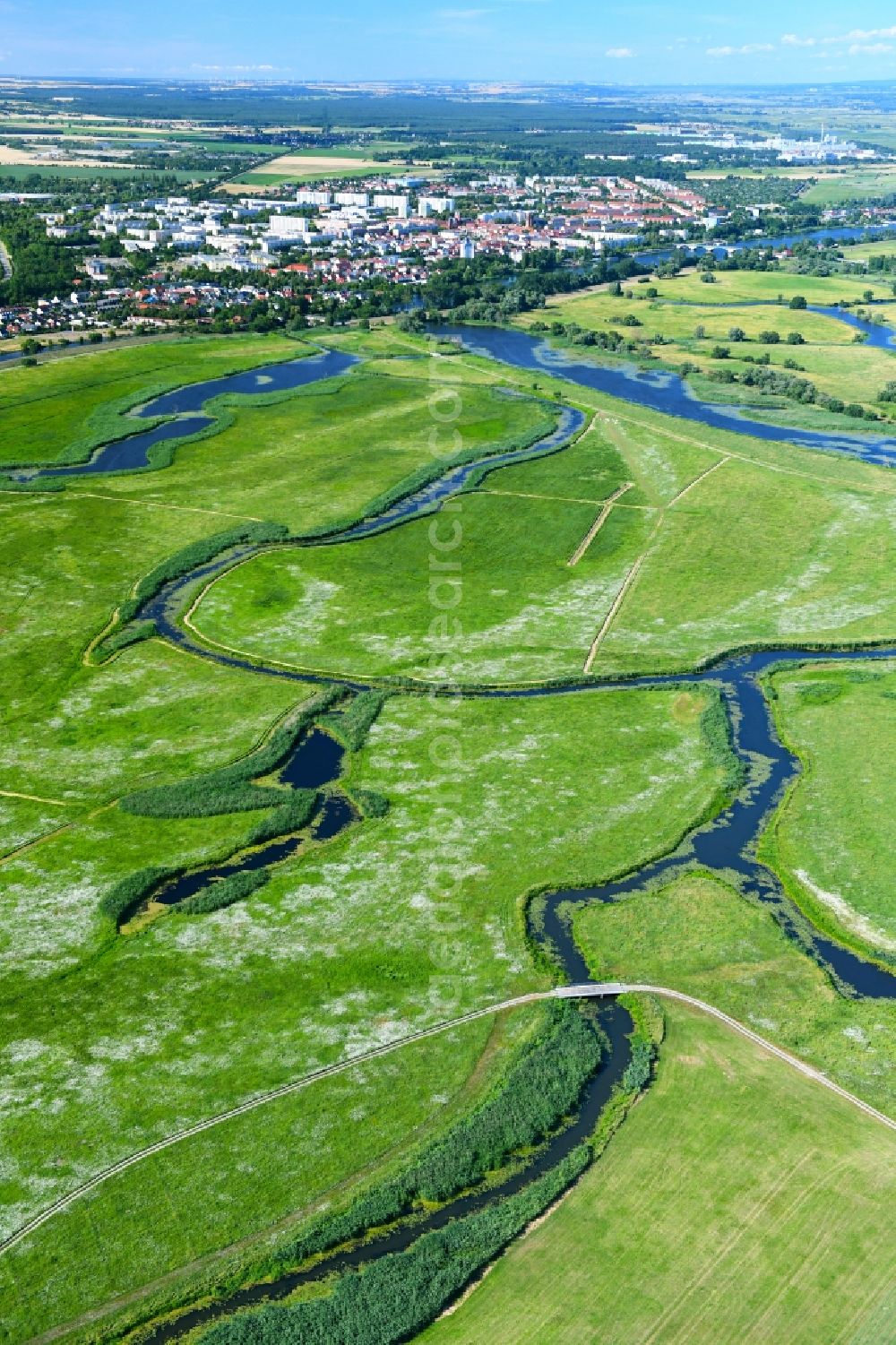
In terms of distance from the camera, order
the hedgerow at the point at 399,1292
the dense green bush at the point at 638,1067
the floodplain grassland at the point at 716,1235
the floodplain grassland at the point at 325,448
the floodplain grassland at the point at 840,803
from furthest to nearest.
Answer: the floodplain grassland at the point at 325,448 → the floodplain grassland at the point at 840,803 → the dense green bush at the point at 638,1067 → the floodplain grassland at the point at 716,1235 → the hedgerow at the point at 399,1292

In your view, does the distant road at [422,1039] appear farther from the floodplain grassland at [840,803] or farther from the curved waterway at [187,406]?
the curved waterway at [187,406]

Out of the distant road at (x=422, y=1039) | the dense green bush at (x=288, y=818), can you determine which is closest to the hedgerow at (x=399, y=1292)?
the distant road at (x=422, y=1039)

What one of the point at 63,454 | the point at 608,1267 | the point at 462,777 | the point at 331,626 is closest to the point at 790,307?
the point at 63,454

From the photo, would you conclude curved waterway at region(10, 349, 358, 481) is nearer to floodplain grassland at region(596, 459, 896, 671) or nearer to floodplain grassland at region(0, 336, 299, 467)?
floodplain grassland at region(0, 336, 299, 467)

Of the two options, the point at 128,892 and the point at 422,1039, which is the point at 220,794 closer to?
the point at 128,892

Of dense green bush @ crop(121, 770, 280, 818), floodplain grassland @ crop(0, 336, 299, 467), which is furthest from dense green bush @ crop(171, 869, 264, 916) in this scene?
floodplain grassland @ crop(0, 336, 299, 467)

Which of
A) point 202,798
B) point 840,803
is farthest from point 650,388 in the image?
point 202,798
